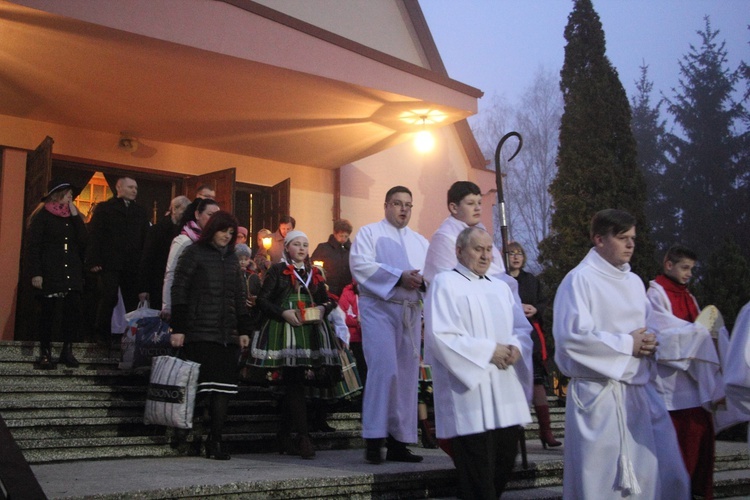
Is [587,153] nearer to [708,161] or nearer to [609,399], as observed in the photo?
[609,399]

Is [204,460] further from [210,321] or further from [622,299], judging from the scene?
[622,299]

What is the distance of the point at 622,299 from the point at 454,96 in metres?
6.84

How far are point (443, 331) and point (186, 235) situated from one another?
3.36 metres

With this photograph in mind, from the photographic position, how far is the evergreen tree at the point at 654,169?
1615 inches

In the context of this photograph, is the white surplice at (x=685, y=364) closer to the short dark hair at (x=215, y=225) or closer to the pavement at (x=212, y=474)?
the pavement at (x=212, y=474)

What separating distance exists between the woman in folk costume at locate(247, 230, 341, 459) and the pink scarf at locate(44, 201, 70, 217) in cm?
279

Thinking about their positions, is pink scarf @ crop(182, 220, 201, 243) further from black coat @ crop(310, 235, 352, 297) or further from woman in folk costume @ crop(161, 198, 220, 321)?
black coat @ crop(310, 235, 352, 297)

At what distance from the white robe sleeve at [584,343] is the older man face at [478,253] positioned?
1.71 feet

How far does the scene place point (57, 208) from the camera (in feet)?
28.0

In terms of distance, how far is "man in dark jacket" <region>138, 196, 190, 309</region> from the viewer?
8.35m

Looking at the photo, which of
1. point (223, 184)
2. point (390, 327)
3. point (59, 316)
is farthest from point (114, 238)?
point (390, 327)

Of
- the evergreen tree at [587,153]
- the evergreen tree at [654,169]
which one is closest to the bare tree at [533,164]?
the evergreen tree at [654,169]

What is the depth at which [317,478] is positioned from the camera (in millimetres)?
5242

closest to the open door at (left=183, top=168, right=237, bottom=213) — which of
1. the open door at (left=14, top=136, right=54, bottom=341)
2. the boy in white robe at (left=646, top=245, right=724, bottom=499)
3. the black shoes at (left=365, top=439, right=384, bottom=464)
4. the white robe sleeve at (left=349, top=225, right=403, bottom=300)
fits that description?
the open door at (left=14, top=136, right=54, bottom=341)
